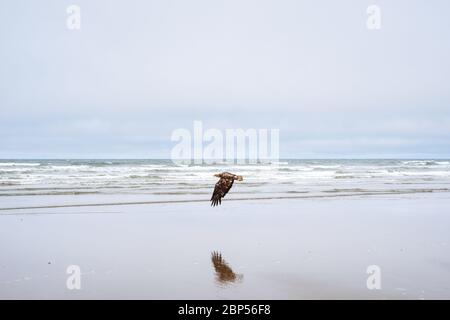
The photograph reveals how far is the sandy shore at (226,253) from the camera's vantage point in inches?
250

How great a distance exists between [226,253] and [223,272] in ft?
4.36

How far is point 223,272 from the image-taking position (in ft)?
23.6

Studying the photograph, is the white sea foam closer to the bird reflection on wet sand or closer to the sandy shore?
the sandy shore

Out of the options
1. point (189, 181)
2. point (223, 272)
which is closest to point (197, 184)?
point (189, 181)

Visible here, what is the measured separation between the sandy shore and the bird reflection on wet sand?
1cm

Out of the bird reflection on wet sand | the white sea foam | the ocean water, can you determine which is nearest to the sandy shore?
the bird reflection on wet sand

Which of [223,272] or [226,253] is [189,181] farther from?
[223,272]

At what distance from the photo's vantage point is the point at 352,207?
15453 millimetres

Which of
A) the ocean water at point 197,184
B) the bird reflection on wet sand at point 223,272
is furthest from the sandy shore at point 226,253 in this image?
the ocean water at point 197,184

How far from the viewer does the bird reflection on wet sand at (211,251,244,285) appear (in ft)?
22.2

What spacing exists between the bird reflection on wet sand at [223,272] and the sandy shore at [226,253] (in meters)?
0.01

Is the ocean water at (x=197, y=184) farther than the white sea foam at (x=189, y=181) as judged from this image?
No

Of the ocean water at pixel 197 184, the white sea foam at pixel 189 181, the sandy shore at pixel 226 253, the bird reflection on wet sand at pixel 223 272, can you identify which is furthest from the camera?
the white sea foam at pixel 189 181

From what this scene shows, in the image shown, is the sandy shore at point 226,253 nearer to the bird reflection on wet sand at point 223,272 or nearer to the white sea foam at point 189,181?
the bird reflection on wet sand at point 223,272
